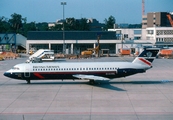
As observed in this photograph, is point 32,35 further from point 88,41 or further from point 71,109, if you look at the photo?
point 71,109

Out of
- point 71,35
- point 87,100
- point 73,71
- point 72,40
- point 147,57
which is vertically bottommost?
point 87,100

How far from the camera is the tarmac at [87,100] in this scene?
28.7 meters

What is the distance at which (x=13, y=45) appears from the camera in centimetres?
12594

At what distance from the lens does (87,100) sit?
1385 inches

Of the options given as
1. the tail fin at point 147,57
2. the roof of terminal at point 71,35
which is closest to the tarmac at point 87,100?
the tail fin at point 147,57

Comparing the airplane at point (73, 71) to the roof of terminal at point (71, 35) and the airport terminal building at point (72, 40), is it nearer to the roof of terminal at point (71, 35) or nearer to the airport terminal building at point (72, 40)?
the airport terminal building at point (72, 40)

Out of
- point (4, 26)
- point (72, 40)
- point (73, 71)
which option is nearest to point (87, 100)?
point (73, 71)

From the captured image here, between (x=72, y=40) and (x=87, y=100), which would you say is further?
(x=72, y=40)

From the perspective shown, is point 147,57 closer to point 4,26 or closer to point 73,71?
point 73,71

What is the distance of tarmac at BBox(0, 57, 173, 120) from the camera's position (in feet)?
94.1

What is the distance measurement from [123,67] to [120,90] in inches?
193

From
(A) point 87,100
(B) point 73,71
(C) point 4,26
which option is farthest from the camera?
(C) point 4,26

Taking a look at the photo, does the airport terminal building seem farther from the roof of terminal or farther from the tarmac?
the tarmac

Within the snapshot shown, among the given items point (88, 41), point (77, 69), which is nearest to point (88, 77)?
point (77, 69)
